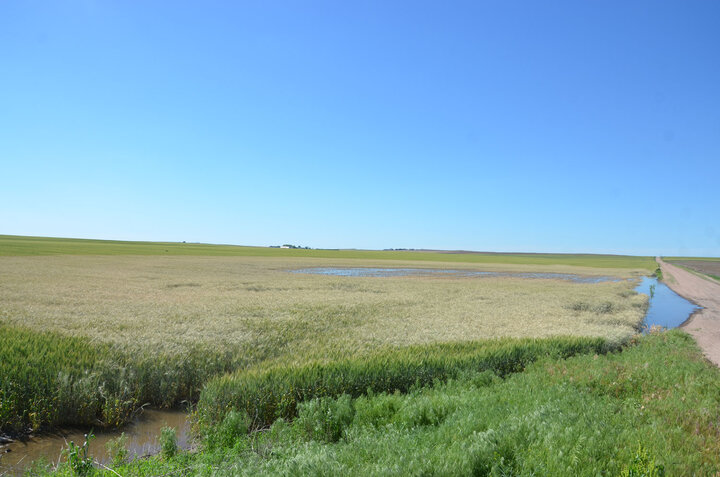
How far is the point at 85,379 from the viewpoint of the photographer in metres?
8.45

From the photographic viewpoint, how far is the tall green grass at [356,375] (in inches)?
329

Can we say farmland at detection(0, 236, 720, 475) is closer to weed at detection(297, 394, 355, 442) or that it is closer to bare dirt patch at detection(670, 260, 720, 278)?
weed at detection(297, 394, 355, 442)

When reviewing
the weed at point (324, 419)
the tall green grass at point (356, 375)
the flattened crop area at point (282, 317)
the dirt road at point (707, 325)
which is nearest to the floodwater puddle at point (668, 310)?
the dirt road at point (707, 325)

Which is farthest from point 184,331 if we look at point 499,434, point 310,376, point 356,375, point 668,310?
point 668,310

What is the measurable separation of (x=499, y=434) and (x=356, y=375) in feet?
15.7

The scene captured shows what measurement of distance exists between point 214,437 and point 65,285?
2550 cm

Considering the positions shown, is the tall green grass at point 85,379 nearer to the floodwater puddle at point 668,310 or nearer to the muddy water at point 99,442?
the muddy water at point 99,442

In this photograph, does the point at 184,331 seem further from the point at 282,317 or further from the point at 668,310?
the point at 668,310

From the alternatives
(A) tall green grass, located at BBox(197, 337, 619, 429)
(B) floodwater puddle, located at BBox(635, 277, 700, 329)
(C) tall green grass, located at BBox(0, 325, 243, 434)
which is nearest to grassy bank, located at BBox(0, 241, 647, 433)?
(C) tall green grass, located at BBox(0, 325, 243, 434)

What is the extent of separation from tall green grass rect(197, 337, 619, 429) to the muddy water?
0.89 metres

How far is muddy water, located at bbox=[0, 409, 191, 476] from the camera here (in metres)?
6.58

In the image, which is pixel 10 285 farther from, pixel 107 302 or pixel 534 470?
pixel 534 470

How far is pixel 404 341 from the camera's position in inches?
563

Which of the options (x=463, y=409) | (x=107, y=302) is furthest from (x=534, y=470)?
(x=107, y=302)
